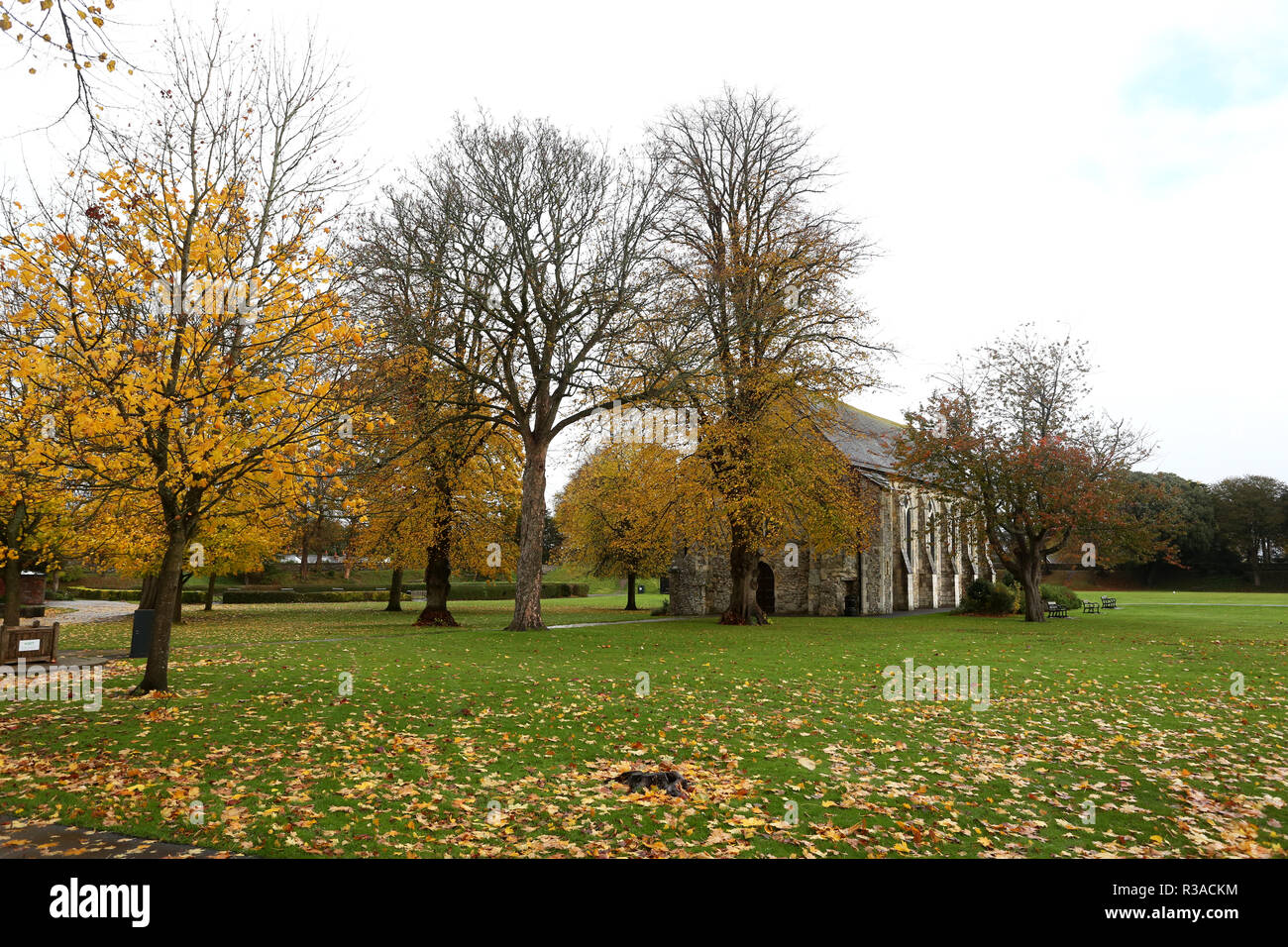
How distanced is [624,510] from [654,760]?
64.5ft

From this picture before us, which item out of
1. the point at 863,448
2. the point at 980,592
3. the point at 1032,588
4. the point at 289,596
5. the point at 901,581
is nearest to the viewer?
the point at 1032,588

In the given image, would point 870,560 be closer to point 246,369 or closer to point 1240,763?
point 1240,763

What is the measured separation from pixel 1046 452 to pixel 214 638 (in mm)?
29466

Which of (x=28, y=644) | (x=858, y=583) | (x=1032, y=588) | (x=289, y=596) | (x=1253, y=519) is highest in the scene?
(x=1253, y=519)

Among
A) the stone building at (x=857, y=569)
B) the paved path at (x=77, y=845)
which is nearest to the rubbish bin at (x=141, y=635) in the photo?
the paved path at (x=77, y=845)

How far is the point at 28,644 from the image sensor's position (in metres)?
12.6

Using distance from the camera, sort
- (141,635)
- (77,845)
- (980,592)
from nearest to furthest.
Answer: (77,845) → (141,635) → (980,592)

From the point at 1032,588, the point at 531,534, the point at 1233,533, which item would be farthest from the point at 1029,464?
the point at 1233,533

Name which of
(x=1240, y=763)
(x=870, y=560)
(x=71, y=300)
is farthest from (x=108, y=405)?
(x=870, y=560)

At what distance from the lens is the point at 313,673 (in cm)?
1354

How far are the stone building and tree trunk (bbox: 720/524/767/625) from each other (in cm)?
759

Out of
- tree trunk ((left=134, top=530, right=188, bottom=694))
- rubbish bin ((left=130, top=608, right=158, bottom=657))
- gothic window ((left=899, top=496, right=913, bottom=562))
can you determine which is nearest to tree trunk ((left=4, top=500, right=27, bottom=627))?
rubbish bin ((left=130, top=608, right=158, bottom=657))

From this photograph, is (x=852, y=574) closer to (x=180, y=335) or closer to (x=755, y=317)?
(x=755, y=317)
